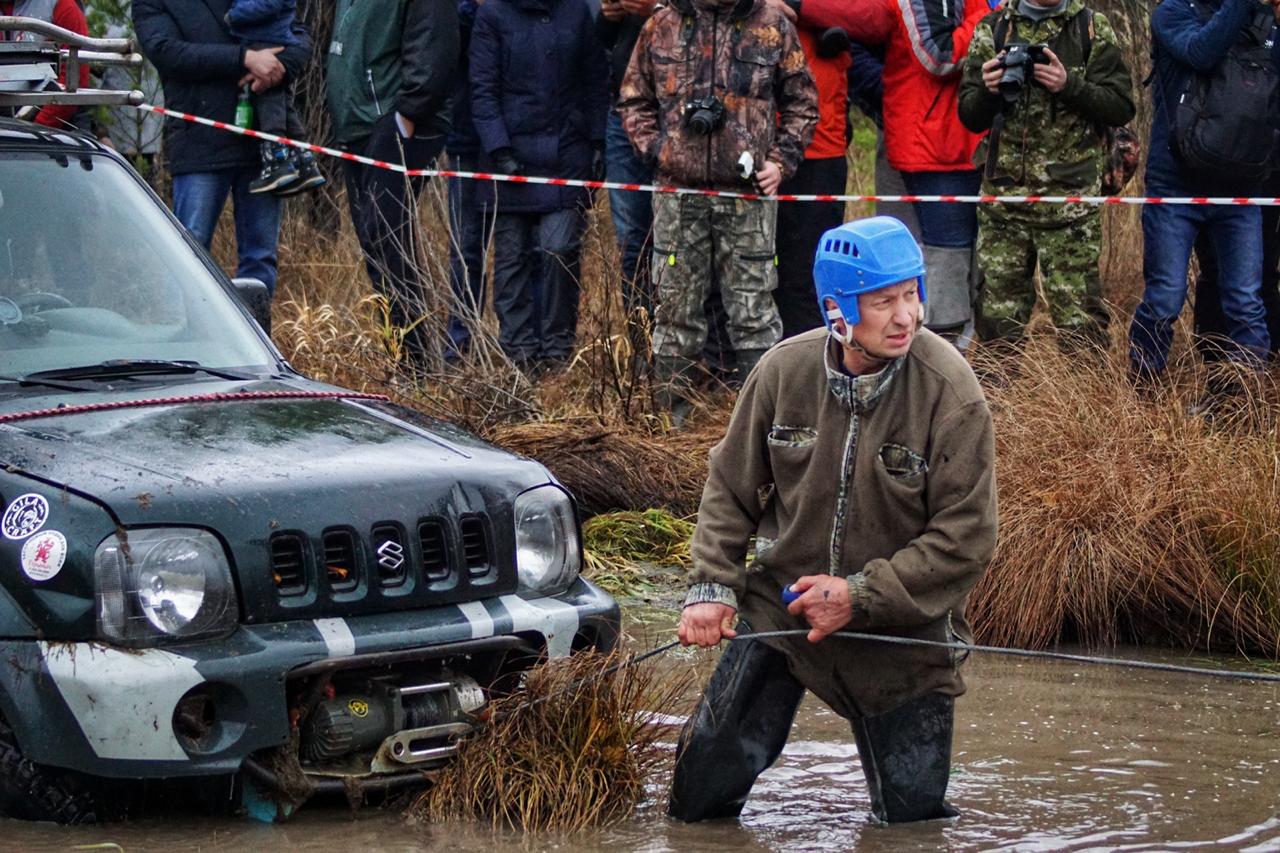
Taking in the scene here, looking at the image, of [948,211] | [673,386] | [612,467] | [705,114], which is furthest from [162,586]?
[948,211]

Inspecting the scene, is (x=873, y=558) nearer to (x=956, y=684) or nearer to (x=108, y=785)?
(x=956, y=684)

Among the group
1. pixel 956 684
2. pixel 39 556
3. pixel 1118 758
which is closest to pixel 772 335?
pixel 1118 758

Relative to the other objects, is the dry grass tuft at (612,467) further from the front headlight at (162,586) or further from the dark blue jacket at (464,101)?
the front headlight at (162,586)

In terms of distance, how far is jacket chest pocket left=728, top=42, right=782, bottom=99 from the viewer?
912 cm

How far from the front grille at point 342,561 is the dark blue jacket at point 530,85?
18.9 ft

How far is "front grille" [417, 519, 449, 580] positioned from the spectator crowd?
4035 mm

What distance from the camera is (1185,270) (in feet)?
28.8

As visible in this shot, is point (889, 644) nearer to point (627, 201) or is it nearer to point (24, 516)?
point (24, 516)

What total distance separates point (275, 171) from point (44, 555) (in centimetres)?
543

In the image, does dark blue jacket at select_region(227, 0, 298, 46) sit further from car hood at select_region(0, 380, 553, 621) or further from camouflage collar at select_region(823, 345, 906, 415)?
camouflage collar at select_region(823, 345, 906, 415)

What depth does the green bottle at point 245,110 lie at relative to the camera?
385 inches

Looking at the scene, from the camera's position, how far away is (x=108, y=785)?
4629mm

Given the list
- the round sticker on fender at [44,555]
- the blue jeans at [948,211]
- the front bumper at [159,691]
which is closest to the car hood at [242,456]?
the round sticker on fender at [44,555]

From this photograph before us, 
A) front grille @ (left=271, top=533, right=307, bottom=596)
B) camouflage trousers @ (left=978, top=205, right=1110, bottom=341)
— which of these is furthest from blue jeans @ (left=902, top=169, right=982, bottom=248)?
front grille @ (left=271, top=533, right=307, bottom=596)
